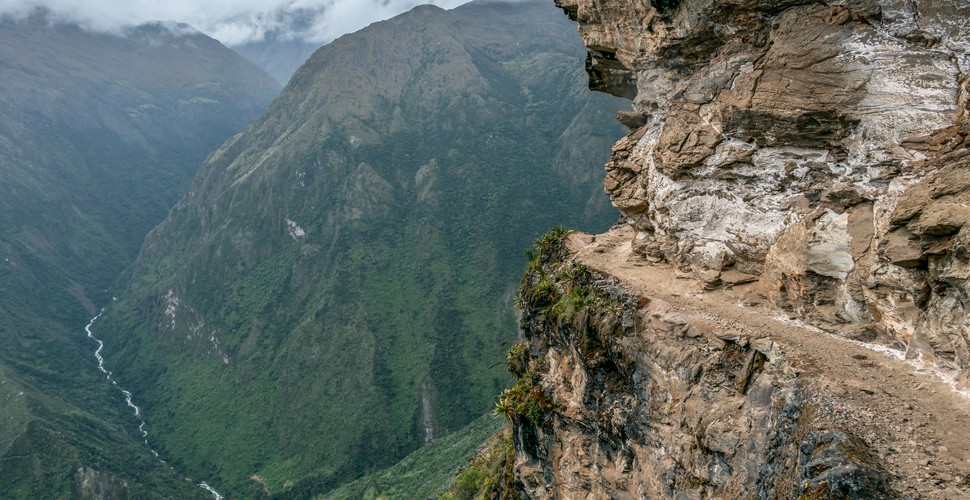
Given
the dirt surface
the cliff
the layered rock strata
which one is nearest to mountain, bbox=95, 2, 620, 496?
the layered rock strata

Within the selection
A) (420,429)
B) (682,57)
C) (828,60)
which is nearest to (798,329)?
(828,60)

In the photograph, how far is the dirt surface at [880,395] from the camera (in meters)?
13.7

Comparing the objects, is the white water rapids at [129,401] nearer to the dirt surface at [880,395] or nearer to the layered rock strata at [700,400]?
the layered rock strata at [700,400]

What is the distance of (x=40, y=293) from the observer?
198m

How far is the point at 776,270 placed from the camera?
2177 cm

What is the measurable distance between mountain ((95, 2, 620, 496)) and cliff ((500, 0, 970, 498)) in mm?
109305

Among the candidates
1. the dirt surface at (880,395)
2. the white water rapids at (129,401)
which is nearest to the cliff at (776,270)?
the dirt surface at (880,395)

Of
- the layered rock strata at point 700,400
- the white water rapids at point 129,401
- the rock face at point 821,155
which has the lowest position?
the white water rapids at point 129,401

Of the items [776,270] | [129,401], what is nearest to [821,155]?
[776,270]

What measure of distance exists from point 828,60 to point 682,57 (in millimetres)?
6802

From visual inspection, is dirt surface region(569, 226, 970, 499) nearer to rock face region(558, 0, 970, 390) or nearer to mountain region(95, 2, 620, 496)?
rock face region(558, 0, 970, 390)

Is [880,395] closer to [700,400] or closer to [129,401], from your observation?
[700,400]

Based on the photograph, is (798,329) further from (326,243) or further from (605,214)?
(326,243)

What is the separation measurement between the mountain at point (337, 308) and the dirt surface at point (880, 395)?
116 metres
